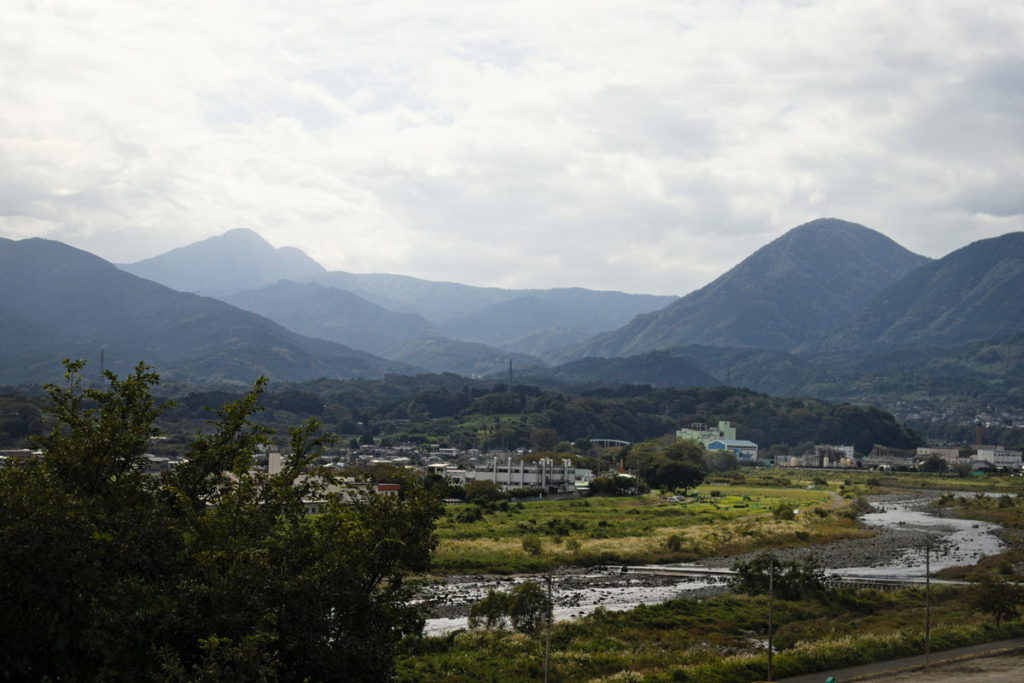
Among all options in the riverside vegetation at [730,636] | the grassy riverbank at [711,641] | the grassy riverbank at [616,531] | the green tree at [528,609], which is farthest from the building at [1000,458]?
the green tree at [528,609]

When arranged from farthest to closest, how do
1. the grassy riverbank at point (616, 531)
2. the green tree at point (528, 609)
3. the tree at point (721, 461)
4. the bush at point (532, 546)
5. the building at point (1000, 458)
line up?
the building at point (1000, 458)
the tree at point (721, 461)
the bush at point (532, 546)
the grassy riverbank at point (616, 531)
the green tree at point (528, 609)

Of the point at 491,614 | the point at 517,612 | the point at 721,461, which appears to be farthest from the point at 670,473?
the point at 517,612

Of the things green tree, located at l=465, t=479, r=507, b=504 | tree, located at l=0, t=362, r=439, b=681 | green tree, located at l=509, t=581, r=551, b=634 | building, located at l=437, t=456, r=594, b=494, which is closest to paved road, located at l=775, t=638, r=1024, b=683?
green tree, located at l=509, t=581, r=551, b=634

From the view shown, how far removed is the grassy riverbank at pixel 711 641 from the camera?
1287 inches

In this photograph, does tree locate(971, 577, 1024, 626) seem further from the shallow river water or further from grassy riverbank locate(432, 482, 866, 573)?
grassy riverbank locate(432, 482, 866, 573)

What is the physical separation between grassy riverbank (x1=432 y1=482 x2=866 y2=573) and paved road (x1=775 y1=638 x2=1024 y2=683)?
28603 mm

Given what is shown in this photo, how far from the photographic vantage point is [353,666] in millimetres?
19141

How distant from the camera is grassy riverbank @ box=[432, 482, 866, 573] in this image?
64.1 meters

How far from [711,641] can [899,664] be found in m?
7.55

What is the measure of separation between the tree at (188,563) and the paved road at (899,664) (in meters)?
16.7

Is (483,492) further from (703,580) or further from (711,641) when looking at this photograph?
(711,641)

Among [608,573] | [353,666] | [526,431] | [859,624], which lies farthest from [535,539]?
[526,431]

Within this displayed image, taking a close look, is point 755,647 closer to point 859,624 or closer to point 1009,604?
point 859,624

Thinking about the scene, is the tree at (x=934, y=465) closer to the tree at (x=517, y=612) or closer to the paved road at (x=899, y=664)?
the paved road at (x=899, y=664)
